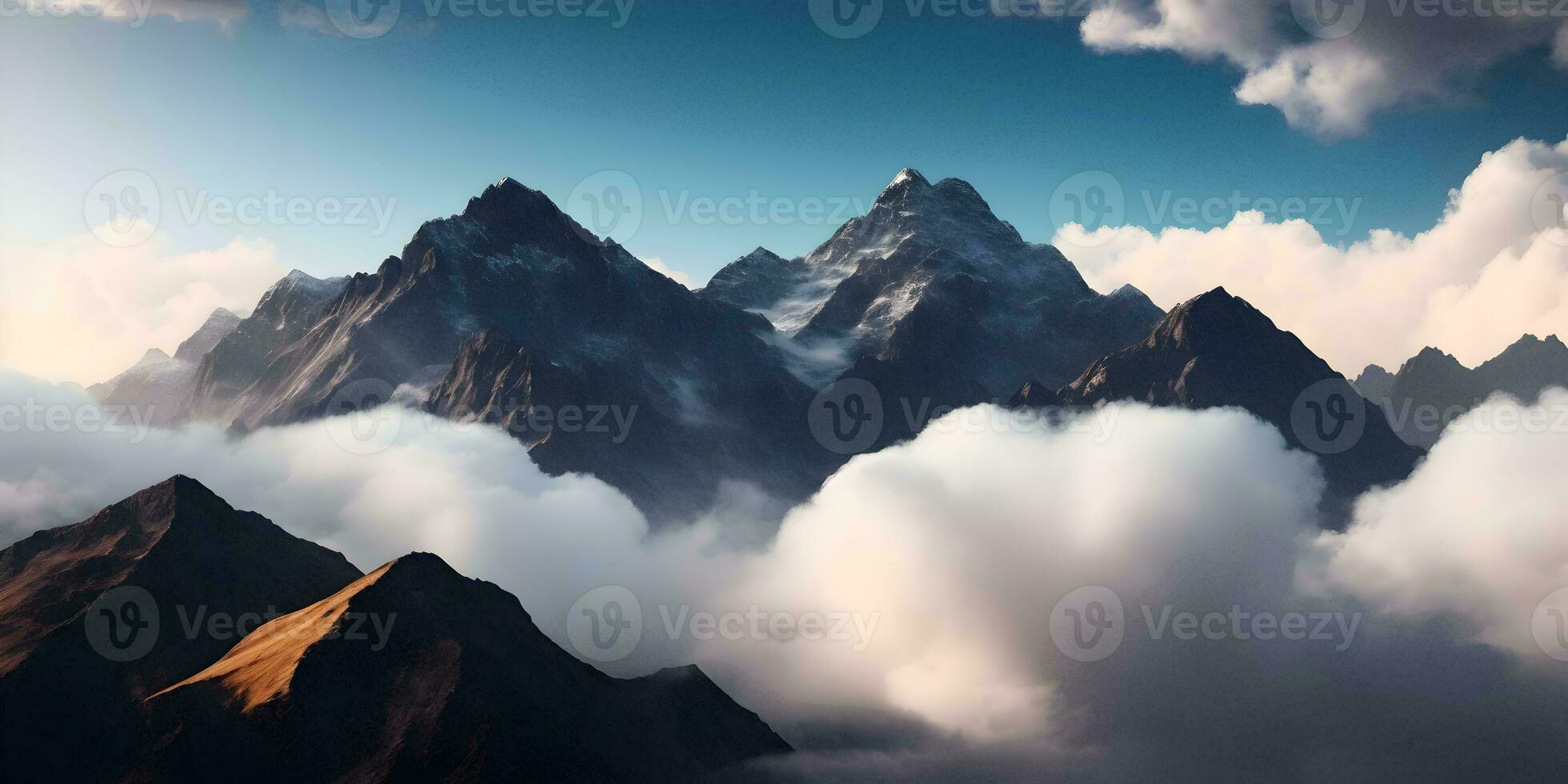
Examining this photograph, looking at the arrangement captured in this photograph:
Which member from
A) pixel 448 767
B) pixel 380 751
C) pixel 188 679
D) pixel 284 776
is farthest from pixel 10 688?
pixel 448 767

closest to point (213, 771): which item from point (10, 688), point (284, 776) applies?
point (284, 776)

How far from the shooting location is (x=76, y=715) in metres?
182

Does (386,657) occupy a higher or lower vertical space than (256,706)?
higher

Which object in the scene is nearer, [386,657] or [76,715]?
[76,715]

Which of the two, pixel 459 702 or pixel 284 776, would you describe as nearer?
pixel 284 776

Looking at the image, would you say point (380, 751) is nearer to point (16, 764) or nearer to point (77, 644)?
point (16, 764)

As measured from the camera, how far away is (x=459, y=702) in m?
192

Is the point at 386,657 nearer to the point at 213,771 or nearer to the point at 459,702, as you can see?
the point at 459,702

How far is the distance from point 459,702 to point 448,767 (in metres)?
13.6

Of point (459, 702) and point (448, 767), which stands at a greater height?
point (459, 702)

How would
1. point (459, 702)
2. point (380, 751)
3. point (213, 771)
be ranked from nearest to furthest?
point (213, 771) → point (380, 751) → point (459, 702)

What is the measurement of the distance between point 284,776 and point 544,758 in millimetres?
48859

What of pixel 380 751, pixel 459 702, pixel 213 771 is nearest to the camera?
pixel 213 771

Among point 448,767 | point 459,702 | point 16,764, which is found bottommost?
point 16,764
